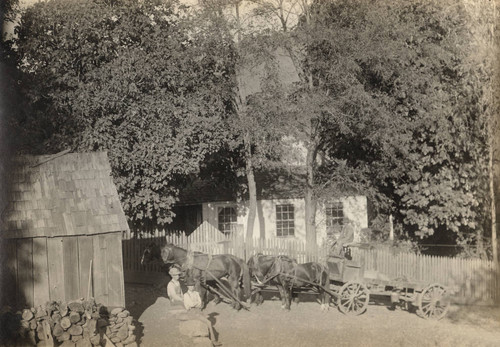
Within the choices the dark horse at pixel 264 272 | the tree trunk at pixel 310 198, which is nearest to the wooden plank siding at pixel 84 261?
the dark horse at pixel 264 272

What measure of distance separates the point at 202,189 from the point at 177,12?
8.57 meters

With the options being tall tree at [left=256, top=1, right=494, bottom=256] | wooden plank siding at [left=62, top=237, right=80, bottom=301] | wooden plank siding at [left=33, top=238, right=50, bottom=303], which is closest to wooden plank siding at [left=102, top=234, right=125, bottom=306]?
wooden plank siding at [left=62, top=237, right=80, bottom=301]

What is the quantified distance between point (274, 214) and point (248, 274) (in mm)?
9822

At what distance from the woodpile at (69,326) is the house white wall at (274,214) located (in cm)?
1449

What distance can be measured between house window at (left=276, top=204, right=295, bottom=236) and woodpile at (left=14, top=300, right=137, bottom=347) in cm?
1485

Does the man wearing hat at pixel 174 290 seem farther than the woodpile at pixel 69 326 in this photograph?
Yes

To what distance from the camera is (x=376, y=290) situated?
15.6m

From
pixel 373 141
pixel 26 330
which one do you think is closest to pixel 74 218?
pixel 26 330

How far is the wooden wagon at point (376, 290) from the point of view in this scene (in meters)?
15.2

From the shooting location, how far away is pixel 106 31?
21328 millimetres

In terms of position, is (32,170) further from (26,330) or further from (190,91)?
(190,91)

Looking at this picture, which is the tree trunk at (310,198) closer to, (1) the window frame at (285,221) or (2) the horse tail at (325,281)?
(1) the window frame at (285,221)

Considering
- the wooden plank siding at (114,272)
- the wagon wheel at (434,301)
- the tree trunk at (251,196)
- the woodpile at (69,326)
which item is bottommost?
the wagon wheel at (434,301)

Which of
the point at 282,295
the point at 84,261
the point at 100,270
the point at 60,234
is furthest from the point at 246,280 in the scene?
the point at 60,234
